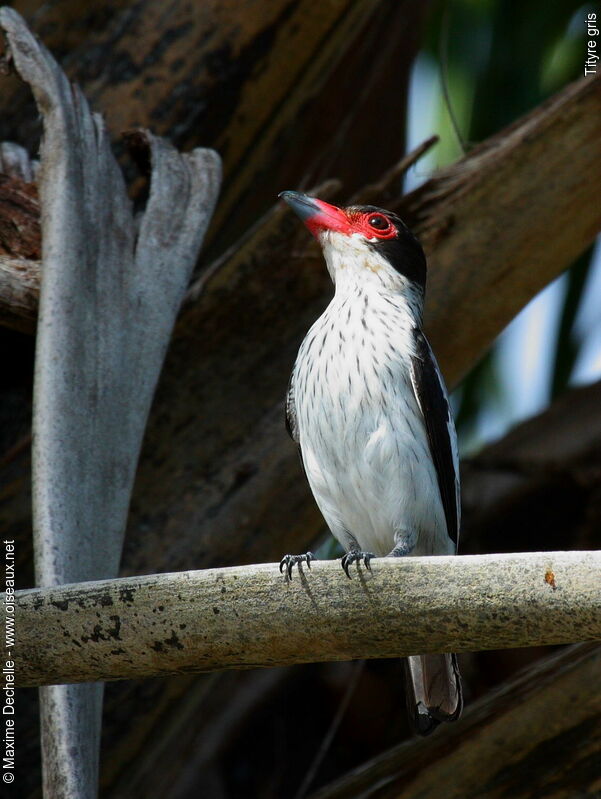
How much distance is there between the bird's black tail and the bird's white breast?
37cm

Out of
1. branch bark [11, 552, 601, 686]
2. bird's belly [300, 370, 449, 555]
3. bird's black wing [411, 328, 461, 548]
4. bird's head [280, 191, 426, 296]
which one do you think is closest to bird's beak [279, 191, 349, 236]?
bird's head [280, 191, 426, 296]

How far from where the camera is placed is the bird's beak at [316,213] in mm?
3449

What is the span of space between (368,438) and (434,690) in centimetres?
79

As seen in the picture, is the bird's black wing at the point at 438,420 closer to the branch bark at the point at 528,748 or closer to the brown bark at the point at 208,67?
the branch bark at the point at 528,748

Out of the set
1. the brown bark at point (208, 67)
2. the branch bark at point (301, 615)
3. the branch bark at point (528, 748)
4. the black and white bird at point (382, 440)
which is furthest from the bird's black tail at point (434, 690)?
the brown bark at point (208, 67)

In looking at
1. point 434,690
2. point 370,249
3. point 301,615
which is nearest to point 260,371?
point 370,249

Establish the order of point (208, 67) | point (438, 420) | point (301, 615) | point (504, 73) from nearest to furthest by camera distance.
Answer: point (301, 615)
point (438, 420)
point (208, 67)
point (504, 73)

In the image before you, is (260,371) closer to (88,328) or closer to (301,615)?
(88,328)

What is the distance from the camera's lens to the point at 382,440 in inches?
124

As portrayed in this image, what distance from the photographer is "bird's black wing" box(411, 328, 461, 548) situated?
127 inches

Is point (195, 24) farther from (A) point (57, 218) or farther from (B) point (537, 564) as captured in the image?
(B) point (537, 564)

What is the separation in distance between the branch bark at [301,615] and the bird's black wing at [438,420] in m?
1.30

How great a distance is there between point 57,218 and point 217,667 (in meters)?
1.70

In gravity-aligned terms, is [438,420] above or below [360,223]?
below
